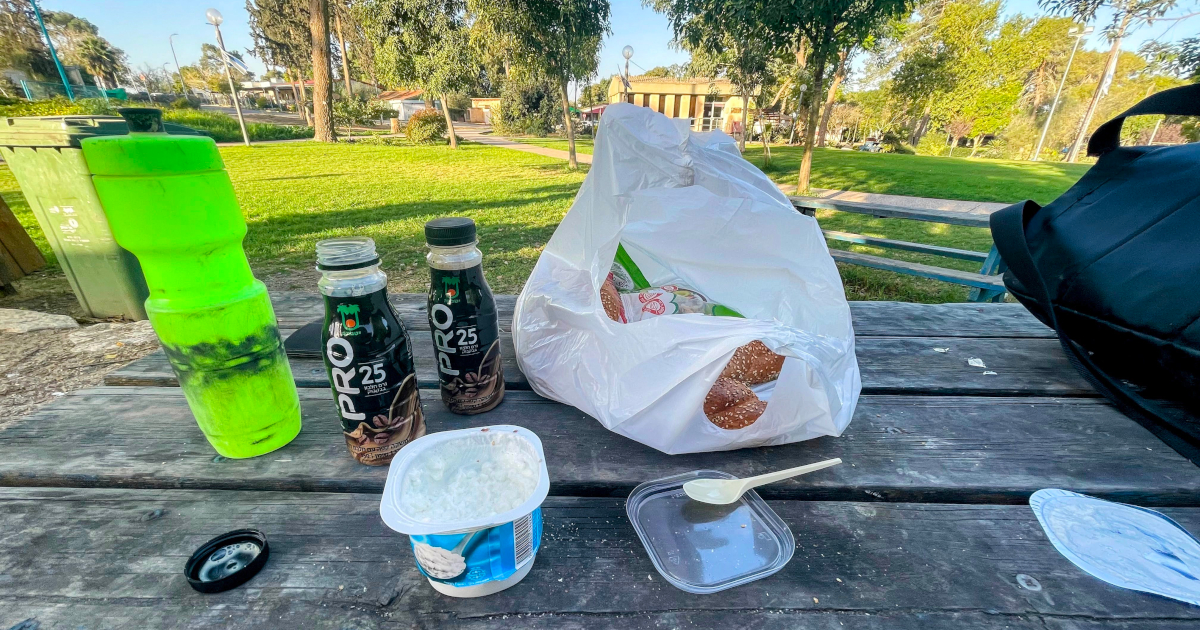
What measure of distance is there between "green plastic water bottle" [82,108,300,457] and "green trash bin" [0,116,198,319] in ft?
7.63

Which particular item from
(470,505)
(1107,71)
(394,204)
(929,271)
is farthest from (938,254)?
(1107,71)

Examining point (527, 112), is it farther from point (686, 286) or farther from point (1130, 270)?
point (1130, 270)

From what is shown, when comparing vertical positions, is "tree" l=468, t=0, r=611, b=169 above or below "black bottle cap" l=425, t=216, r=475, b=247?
above

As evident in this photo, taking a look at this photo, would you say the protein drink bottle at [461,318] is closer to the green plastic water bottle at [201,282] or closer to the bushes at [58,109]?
the green plastic water bottle at [201,282]

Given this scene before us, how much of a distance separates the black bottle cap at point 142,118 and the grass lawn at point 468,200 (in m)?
2.15

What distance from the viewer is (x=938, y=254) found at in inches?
120

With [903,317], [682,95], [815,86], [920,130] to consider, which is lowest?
[920,130]

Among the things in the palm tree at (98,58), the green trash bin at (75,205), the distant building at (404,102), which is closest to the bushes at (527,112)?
the distant building at (404,102)

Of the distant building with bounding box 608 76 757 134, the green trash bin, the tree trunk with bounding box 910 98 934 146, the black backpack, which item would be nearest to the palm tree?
the distant building with bounding box 608 76 757 134

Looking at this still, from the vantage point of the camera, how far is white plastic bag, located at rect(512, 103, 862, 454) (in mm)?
714

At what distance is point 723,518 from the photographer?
649mm

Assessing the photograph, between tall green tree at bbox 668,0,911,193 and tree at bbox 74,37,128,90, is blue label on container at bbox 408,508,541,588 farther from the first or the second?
tree at bbox 74,37,128,90

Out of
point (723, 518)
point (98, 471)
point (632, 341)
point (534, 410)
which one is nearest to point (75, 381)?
point (98, 471)

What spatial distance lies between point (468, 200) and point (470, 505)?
21.1ft
